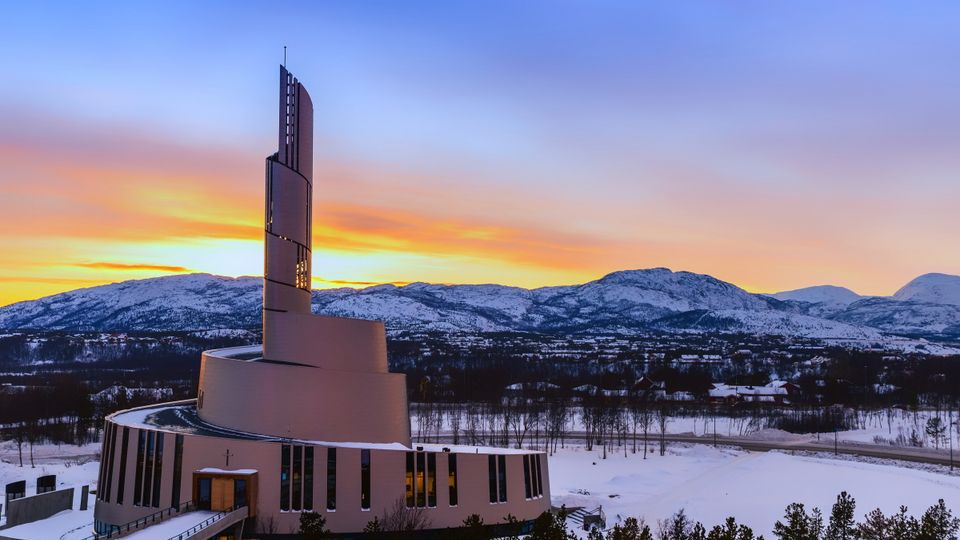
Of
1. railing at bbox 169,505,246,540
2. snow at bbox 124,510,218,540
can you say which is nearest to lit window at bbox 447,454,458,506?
railing at bbox 169,505,246,540

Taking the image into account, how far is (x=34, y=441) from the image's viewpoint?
104562 mm

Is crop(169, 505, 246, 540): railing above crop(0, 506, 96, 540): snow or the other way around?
above

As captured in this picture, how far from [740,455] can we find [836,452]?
12.4 meters

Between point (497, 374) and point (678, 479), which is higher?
point (497, 374)

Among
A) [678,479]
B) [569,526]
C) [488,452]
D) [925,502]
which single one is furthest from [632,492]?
[488,452]

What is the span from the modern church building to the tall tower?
0.08m

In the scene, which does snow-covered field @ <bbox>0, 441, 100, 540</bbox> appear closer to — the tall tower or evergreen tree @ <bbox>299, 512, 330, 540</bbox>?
evergreen tree @ <bbox>299, 512, 330, 540</bbox>

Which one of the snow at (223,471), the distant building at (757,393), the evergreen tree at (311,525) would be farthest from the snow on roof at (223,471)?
the distant building at (757,393)

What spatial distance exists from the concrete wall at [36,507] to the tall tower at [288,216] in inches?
772

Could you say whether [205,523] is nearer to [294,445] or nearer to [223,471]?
[223,471]

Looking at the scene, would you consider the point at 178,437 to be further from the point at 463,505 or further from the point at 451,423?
the point at 451,423

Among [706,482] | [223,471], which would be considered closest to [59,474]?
[223,471]

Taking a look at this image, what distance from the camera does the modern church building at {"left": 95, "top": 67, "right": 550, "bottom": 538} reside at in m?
44.3

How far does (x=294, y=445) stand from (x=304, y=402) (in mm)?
4149
